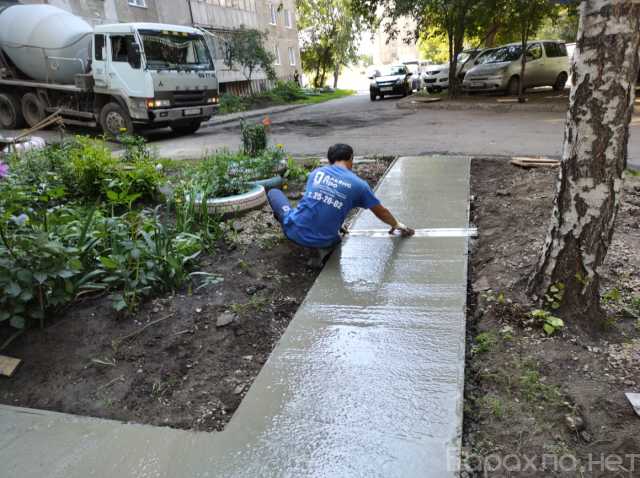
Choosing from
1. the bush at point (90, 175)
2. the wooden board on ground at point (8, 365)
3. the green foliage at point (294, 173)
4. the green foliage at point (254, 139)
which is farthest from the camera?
the green foliage at point (294, 173)

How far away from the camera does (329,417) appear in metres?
2.13

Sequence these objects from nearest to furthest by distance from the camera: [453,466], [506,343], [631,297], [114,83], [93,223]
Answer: [453,466] → [506,343] → [631,297] → [93,223] → [114,83]

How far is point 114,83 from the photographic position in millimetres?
→ 11242

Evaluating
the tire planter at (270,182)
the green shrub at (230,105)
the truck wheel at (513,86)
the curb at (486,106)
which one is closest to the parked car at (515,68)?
the truck wheel at (513,86)

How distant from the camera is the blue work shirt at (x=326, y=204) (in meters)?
3.61

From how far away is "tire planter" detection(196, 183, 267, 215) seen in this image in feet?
15.4

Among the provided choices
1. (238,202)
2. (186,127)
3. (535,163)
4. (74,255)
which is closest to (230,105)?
(186,127)

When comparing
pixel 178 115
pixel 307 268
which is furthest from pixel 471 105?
pixel 307 268

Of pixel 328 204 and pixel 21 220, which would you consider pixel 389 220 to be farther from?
pixel 21 220

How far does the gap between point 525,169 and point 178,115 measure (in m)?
8.81

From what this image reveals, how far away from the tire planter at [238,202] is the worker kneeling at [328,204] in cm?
109

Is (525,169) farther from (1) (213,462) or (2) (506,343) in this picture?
(1) (213,462)

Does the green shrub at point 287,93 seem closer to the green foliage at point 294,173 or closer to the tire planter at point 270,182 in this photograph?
the green foliage at point 294,173

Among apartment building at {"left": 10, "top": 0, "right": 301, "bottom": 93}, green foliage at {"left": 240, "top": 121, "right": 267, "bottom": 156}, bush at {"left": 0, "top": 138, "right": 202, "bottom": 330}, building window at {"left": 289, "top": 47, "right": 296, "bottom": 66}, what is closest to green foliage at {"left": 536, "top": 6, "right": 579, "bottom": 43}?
bush at {"left": 0, "top": 138, "right": 202, "bottom": 330}
